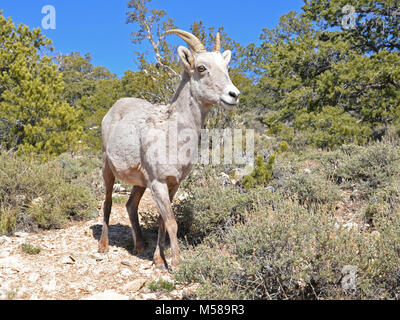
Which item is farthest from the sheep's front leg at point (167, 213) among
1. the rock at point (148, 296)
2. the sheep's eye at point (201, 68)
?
the sheep's eye at point (201, 68)

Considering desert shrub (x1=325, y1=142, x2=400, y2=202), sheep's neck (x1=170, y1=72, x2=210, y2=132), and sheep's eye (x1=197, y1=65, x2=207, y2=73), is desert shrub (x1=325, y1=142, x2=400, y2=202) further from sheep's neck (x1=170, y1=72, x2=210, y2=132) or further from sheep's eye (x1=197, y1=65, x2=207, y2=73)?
sheep's eye (x1=197, y1=65, x2=207, y2=73)

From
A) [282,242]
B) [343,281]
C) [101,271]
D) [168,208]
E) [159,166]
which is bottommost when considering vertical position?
[101,271]

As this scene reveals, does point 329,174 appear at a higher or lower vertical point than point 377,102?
lower

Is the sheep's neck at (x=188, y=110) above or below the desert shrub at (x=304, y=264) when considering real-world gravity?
above

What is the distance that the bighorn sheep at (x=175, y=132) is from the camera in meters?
3.99

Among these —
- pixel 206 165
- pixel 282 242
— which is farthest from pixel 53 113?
pixel 282 242

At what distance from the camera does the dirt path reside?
3564 millimetres

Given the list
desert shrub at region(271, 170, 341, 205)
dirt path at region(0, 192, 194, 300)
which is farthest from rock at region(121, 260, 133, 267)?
desert shrub at region(271, 170, 341, 205)

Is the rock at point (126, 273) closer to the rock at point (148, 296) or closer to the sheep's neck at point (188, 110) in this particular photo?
the rock at point (148, 296)

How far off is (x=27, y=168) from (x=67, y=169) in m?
2.76

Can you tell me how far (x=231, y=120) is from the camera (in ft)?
38.2

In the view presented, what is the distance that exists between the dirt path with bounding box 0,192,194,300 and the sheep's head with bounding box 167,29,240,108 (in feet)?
7.32
